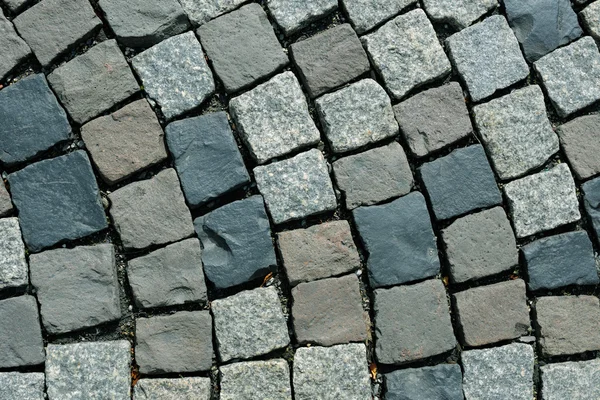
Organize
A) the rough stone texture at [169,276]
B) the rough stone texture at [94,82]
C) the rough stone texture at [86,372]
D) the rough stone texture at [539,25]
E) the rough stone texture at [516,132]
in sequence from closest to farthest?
the rough stone texture at [86,372], the rough stone texture at [169,276], the rough stone texture at [94,82], the rough stone texture at [516,132], the rough stone texture at [539,25]

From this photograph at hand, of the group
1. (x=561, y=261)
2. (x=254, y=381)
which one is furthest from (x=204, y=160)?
(x=561, y=261)

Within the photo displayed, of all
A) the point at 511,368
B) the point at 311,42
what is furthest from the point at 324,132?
the point at 511,368

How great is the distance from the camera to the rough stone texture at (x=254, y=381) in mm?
3154

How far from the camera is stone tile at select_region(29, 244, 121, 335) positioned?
315 cm

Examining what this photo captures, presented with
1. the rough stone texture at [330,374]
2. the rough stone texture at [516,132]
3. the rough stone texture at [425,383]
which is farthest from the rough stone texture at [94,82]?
the rough stone texture at [425,383]

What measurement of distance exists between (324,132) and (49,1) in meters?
1.52

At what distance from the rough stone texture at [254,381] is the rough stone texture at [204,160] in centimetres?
81

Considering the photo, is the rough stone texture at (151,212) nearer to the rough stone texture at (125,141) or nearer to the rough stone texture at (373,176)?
the rough stone texture at (125,141)

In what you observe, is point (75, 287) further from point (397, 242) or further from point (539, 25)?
point (539, 25)

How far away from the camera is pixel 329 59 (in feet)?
11.3

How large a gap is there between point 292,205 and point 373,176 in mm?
431

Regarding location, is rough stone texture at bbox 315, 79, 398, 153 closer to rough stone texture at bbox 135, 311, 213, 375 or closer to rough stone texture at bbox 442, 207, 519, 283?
rough stone texture at bbox 442, 207, 519, 283

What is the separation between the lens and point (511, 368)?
327 centimetres

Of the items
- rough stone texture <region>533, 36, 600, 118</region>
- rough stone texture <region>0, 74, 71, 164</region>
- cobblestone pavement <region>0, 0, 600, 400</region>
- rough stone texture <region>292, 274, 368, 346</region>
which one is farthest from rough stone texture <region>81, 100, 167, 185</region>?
rough stone texture <region>533, 36, 600, 118</region>
